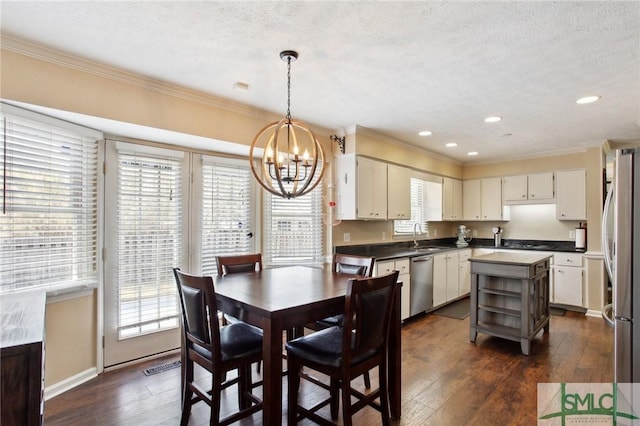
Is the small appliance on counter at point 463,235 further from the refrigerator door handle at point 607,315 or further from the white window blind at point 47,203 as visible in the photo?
the white window blind at point 47,203

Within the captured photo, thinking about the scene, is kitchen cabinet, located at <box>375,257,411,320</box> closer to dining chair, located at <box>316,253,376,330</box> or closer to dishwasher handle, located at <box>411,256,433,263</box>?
dishwasher handle, located at <box>411,256,433,263</box>

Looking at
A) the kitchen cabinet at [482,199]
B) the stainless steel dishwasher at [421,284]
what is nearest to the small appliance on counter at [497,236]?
the kitchen cabinet at [482,199]

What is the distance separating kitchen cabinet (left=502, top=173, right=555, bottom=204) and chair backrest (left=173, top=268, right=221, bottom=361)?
552cm

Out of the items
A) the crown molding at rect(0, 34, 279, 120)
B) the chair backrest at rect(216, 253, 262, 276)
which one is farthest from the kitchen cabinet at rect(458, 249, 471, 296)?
the crown molding at rect(0, 34, 279, 120)

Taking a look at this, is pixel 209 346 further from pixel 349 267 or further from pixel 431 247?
pixel 431 247

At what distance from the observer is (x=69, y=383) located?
101 inches

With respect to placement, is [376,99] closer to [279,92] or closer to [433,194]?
→ [279,92]

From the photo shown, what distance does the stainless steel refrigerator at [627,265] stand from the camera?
181cm

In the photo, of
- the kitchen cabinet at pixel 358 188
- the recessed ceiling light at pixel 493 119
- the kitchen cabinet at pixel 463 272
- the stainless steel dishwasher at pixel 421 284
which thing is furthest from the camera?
the kitchen cabinet at pixel 463 272

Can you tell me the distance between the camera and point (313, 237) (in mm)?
4133

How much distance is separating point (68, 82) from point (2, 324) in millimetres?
1716

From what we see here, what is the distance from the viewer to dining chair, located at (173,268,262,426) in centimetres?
183

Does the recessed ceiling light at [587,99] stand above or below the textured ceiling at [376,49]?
below

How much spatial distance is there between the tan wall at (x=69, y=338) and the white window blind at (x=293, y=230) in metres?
1.76
